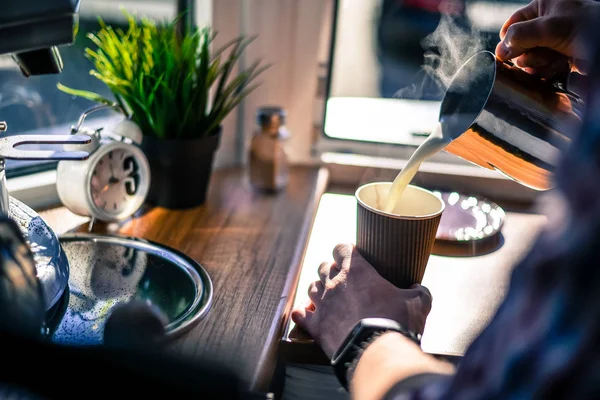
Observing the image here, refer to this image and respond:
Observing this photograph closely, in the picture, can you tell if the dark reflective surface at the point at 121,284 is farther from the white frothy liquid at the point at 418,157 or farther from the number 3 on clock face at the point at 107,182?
the white frothy liquid at the point at 418,157

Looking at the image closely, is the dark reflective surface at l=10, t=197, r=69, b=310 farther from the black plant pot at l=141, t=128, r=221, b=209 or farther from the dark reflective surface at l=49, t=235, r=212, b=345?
the black plant pot at l=141, t=128, r=221, b=209

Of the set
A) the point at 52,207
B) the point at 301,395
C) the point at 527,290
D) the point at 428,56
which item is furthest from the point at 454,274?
the point at 52,207

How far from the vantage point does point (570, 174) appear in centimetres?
38

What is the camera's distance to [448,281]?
0.99 meters

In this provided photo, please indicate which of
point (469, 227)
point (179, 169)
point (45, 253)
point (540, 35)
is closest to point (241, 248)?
point (179, 169)

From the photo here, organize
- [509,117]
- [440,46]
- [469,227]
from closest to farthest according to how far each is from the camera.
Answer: [509,117]
[469,227]
[440,46]

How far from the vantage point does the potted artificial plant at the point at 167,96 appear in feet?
3.45

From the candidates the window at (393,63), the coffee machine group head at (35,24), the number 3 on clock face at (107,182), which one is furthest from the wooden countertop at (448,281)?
the coffee machine group head at (35,24)

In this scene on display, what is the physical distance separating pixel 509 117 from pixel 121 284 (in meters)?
0.61

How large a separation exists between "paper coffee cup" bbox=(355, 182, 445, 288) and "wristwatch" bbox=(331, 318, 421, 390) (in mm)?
116

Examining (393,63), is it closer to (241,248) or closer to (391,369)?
(241,248)

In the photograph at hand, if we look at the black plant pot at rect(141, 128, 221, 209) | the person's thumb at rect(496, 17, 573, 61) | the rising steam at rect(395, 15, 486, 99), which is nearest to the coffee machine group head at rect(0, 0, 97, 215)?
the black plant pot at rect(141, 128, 221, 209)

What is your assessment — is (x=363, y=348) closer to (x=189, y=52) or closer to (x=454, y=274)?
(x=454, y=274)

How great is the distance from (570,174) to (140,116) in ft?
2.83
